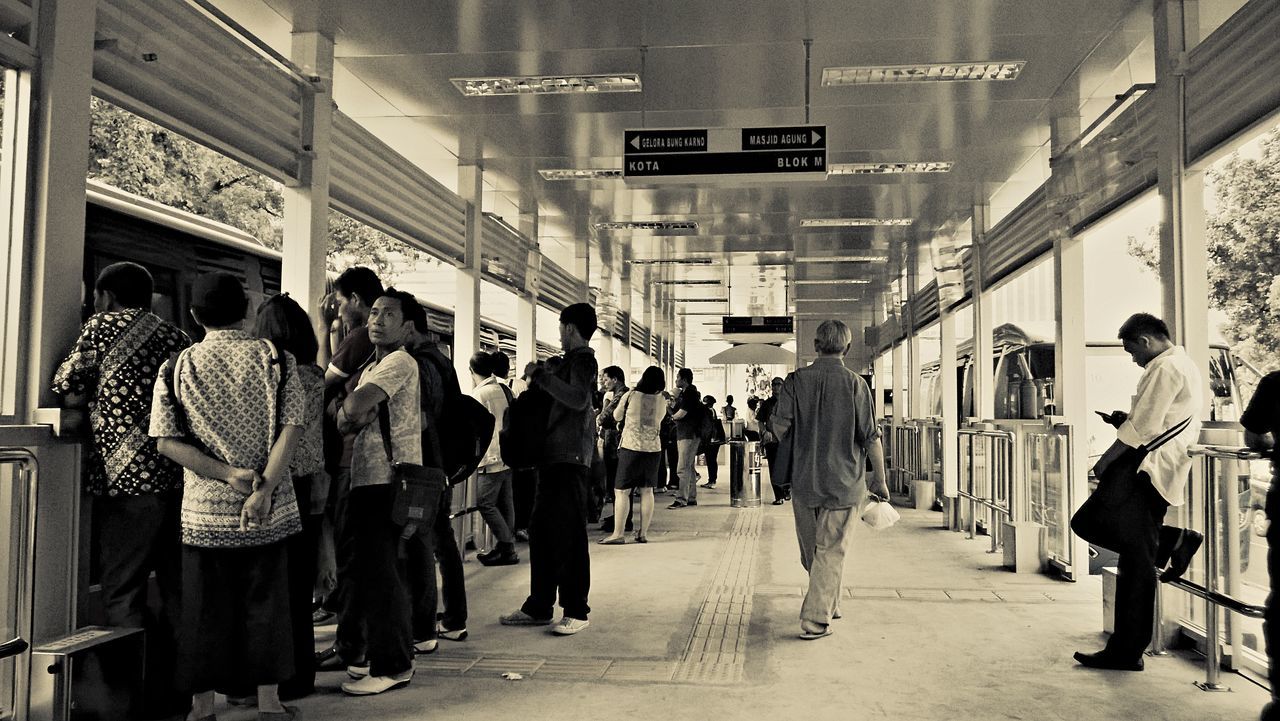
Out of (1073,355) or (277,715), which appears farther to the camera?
(1073,355)

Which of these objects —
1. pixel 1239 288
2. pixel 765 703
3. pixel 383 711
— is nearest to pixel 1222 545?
pixel 765 703

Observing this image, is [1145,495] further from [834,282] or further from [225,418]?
[834,282]

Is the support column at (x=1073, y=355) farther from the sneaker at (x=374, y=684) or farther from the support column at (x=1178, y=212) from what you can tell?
the sneaker at (x=374, y=684)

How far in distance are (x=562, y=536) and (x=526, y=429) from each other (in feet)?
1.96

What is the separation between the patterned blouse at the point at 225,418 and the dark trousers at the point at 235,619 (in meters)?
0.07

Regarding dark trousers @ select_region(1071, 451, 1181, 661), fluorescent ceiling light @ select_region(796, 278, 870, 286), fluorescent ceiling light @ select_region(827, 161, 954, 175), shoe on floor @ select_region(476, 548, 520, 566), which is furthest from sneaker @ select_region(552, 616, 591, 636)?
fluorescent ceiling light @ select_region(796, 278, 870, 286)

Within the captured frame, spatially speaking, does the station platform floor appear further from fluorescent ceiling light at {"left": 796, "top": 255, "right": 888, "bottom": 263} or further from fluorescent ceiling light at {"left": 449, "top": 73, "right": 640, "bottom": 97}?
fluorescent ceiling light at {"left": 796, "top": 255, "right": 888, "bottom": 263}

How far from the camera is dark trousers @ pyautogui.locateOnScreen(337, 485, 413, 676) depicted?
160 inches

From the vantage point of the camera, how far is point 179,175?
14469 mm

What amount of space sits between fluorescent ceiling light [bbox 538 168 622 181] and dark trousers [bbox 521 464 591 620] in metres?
5.49

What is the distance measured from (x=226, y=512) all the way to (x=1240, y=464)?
14.2 ft

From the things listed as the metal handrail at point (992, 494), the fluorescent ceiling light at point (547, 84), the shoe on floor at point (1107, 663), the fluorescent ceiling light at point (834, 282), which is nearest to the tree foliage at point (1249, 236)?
the fluorescent ceiling light at point (834, 282)

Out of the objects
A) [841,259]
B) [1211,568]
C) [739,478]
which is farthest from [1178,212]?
[841,259]

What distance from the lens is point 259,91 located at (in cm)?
602
